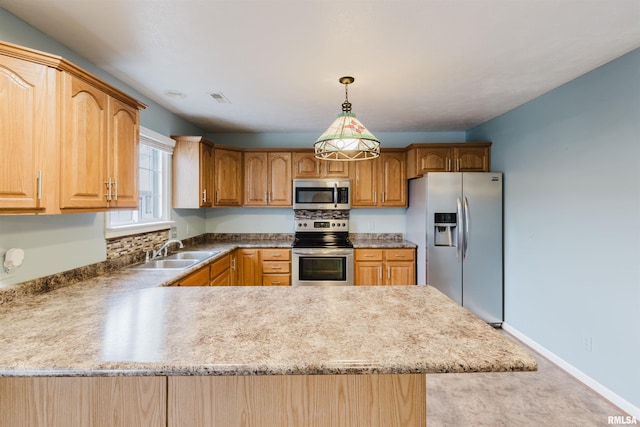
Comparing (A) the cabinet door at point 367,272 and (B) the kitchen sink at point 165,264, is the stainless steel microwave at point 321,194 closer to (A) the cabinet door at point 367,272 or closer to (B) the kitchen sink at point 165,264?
(A) the cabinet door at point 367,272

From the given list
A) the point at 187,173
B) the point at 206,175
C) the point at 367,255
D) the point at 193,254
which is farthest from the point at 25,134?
the point at 367,255

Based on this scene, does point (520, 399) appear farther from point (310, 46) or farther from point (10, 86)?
point (10, 86)

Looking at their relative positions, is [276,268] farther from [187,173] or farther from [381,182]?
[381,182]

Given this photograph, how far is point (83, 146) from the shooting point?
1.64 meters

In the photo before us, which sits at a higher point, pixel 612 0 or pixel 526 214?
pixel 612 0

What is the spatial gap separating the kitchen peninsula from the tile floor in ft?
3.92

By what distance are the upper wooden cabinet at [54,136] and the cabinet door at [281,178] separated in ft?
7.90

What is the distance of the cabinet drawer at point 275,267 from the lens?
12.8 feet

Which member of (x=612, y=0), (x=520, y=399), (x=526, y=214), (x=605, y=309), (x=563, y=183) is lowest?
(x=520, y=399)

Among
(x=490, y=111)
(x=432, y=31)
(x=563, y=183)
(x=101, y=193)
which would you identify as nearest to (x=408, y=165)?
(x=490, y=111)

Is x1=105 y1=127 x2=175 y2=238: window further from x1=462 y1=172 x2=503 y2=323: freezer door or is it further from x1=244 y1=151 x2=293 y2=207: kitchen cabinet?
x1=462 y1=172 x2=503 y2=323: freezer door

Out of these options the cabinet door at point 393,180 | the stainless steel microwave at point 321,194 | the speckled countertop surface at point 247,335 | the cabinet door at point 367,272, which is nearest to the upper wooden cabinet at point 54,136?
the speckled countertop surface at point 247,335

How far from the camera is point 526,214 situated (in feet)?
10.3

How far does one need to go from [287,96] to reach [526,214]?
272cm
